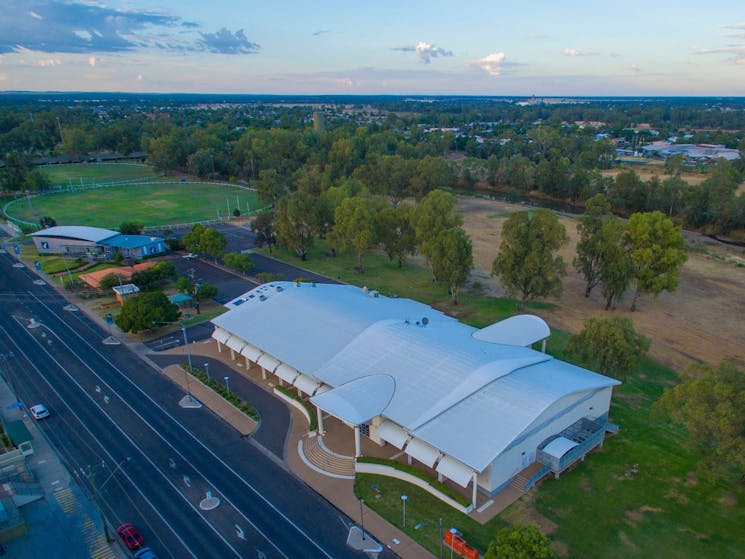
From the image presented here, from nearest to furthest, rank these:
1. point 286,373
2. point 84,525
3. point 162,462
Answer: point 84,525 < point 162,462 < point 286,373

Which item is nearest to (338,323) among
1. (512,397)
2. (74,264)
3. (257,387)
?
(257,387)

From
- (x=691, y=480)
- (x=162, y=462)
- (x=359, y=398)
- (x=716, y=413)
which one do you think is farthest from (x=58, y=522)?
(x=691, y=480)

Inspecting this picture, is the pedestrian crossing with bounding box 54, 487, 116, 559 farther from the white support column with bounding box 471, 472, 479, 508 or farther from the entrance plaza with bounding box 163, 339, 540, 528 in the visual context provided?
the white support column with bounding box 471, 472, 479, 508

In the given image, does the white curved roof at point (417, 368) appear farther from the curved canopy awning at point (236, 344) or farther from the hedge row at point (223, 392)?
the hedge row at point (223, 392)

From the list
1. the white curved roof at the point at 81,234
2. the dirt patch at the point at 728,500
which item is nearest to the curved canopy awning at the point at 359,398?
the dirt patch at the point at 728,500

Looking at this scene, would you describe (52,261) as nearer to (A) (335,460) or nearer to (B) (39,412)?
(B) (39,412)

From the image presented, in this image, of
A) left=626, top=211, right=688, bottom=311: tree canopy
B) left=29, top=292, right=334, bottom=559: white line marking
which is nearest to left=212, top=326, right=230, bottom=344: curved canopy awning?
left=29, top=292, right=334, bottom=559: white line marking

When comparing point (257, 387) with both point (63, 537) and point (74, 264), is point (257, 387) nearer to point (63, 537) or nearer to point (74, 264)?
point (63, 537)
